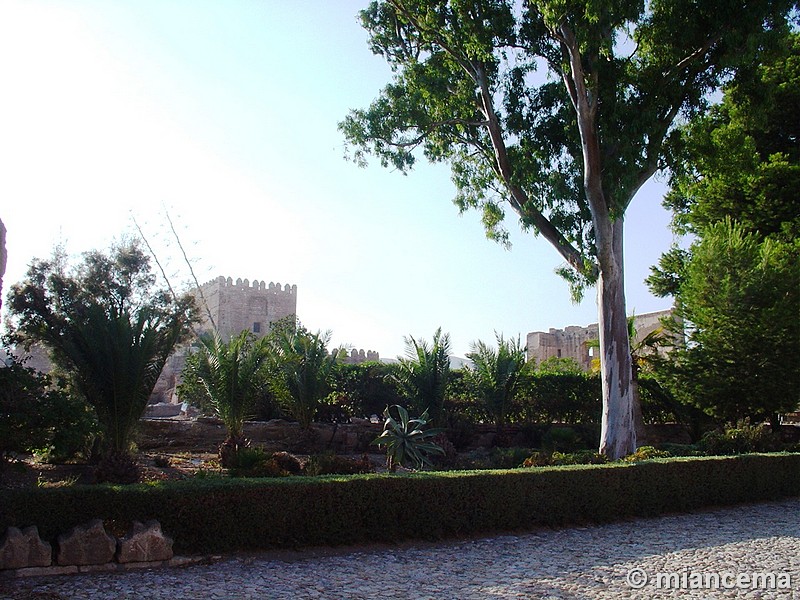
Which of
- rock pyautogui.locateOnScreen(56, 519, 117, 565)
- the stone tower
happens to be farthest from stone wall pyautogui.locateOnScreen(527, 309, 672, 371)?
rock pyautogui.locateOnScreen(56, 519, 117, 565)

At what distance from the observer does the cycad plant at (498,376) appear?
16.0 metres

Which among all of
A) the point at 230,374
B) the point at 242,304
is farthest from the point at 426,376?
the point at 242,304

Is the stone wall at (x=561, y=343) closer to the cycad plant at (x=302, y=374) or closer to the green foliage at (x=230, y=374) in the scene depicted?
the cycad plant at (x=302, y=374)

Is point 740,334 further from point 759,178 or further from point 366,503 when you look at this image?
point 366,503

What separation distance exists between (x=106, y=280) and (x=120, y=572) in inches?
535

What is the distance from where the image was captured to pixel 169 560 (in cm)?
569

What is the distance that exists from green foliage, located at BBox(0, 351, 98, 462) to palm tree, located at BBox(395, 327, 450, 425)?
8.51 meters

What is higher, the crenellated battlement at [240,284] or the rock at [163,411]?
the crenellated battlement at [240,284]

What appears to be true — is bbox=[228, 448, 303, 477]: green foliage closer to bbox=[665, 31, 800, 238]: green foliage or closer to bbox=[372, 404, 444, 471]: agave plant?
bbox=[372, 404, 444, 471]: agave plant

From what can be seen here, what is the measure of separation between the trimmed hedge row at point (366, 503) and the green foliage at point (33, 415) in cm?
154

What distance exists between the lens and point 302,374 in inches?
553

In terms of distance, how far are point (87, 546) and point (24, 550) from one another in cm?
→ 44

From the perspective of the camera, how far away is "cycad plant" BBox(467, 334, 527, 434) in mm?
16047

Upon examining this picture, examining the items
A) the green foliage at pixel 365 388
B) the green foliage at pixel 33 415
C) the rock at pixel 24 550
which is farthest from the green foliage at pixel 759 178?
the rock at pixel 24 550
